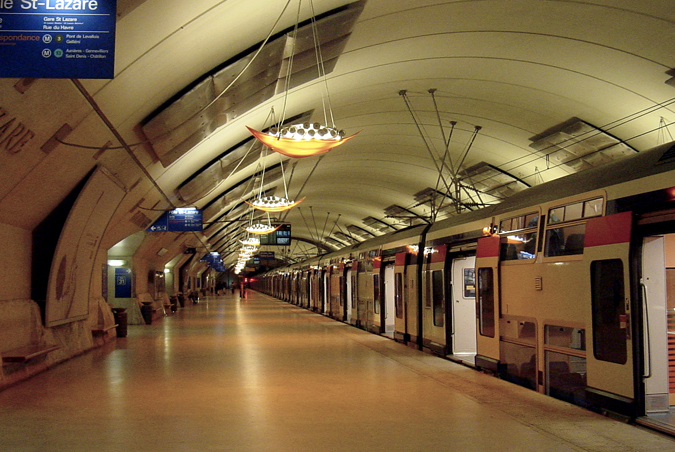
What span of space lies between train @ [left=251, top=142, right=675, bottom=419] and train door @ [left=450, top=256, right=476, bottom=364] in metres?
0.02

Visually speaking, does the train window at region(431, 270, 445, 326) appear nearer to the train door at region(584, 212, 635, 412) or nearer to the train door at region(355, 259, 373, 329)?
the train door at region(584, 212, 635, 412)

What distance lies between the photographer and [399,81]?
16.8 m

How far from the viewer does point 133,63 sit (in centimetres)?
921

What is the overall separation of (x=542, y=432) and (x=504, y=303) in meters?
3.55

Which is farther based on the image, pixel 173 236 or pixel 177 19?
pixel 173 236

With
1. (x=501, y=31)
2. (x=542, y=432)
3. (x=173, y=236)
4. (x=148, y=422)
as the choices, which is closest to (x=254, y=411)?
(x=148, y=422)

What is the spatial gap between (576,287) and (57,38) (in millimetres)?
6378

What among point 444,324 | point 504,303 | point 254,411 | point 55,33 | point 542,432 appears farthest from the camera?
point 444,324

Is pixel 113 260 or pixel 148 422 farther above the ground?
pixel 113 260

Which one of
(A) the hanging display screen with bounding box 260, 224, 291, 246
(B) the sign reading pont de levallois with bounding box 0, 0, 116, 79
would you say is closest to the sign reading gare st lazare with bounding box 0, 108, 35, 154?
(B) the sign reading pont de levallois with bounding box 0, 0, 116, 79

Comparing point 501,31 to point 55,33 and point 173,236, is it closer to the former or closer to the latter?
point 55,33

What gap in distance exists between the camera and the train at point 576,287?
702 cm

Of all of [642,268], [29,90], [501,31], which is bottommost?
[642,268]

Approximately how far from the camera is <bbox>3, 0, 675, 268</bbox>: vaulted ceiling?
33.9 feet
